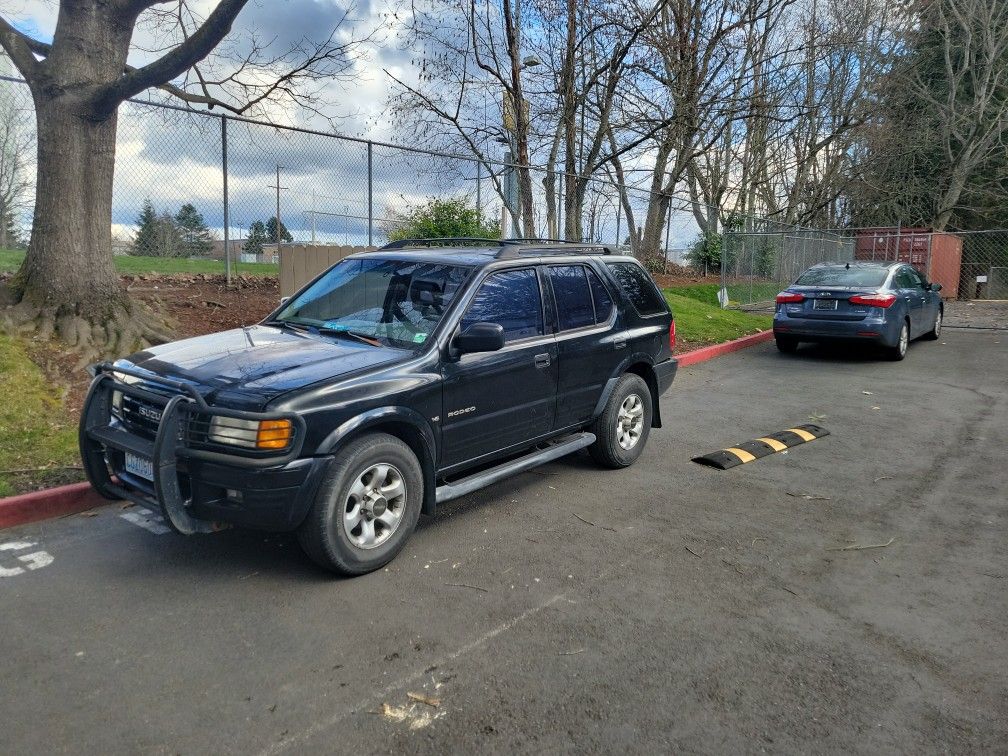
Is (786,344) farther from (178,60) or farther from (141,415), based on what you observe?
(141,415)

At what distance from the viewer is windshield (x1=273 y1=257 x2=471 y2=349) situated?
16.3 feet

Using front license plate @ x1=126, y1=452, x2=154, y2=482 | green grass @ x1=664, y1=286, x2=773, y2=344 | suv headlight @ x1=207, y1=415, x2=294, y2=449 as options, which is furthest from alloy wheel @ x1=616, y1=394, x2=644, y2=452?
green grass @ x1=664, y1=286, x2=773, y2=344

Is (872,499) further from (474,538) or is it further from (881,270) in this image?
(881,270)

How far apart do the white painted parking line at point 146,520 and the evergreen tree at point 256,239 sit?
5.98m

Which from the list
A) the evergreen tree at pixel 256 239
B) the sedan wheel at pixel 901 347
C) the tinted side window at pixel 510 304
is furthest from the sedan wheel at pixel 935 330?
A: the evergreen tree at pixel 256 239

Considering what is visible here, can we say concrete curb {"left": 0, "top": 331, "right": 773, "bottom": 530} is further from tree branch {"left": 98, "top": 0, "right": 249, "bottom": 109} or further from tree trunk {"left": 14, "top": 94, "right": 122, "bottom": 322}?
tree branch {"left": 98, "top": 0, "right": 249, "bottom": 109}

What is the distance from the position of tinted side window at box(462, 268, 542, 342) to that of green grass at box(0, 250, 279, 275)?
18.9 feet

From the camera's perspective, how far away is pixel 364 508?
14.0ft

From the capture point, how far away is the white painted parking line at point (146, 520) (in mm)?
4956

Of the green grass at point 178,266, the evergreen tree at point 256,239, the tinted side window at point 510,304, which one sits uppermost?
the evergreen tree at point 256,239

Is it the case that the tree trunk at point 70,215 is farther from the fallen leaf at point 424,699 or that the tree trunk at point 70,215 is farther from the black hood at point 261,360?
the fallen leaf at point 424,699

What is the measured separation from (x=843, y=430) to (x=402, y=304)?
4.98m

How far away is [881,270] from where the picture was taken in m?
12.5

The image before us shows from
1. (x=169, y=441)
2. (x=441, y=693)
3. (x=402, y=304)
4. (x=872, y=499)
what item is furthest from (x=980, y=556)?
(x=169, y=441)
